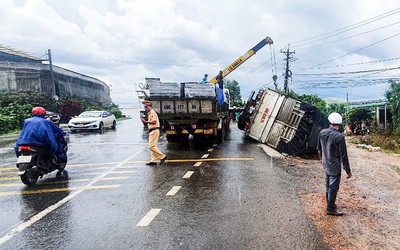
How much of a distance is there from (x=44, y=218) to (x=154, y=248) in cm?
202

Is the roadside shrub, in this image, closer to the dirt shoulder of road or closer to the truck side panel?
the truck side panel

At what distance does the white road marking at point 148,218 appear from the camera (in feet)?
13.0

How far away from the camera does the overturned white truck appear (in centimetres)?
990

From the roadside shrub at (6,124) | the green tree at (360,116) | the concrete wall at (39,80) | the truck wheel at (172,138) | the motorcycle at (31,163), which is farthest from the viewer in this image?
the concrete wall at (39,80)

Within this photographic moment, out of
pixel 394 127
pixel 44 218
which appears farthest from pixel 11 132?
pixel 394 127

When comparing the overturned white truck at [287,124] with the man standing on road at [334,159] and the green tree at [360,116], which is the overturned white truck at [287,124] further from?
the green tree at [360,116]

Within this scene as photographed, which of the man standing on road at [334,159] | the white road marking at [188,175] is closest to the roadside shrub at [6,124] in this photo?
the white road marking at [188,175]

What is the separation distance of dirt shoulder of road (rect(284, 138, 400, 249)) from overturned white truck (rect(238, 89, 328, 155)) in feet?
5.92

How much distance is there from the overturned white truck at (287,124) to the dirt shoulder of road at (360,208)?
1.80m

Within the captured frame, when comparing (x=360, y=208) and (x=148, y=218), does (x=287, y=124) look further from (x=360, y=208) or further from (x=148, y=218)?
(x=148, y=218)

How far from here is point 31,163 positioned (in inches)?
238

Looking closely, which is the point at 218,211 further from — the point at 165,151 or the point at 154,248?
the point at 165,151

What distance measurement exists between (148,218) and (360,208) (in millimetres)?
3426

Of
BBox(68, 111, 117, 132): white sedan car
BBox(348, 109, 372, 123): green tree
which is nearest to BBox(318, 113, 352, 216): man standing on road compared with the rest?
BBox(68, 111, 117, 132): white sedan car
